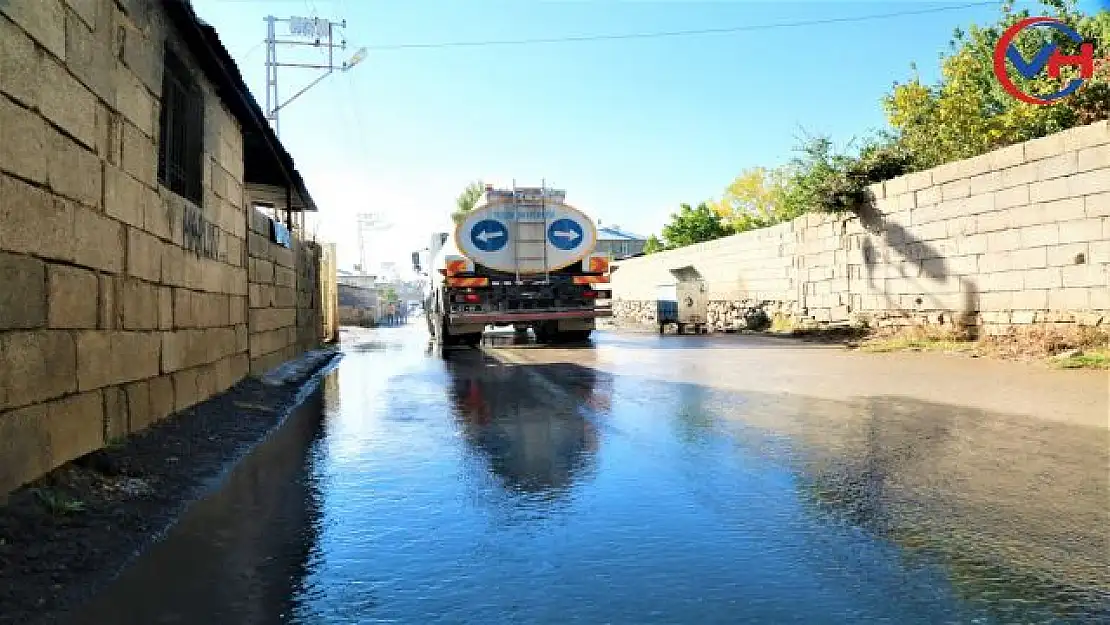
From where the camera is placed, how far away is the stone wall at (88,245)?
382 centimetres

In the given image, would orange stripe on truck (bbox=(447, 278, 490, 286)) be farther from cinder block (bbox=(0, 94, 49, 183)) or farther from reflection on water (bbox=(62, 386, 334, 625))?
cinder block (bbox=(0, 94, 49, 183))

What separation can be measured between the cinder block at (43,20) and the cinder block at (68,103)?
102 mm

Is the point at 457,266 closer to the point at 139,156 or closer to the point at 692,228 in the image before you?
the point at 139,156

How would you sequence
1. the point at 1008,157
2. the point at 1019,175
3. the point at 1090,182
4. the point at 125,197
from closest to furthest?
the point at 125,197
the point at 1090,182
the point at 1019,175
the point at 1008,157

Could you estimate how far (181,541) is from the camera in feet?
12.3

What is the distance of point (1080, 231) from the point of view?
11.1m

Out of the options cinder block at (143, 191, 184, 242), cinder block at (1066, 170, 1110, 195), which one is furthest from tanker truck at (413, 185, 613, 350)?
cinder block at (143, 191, 184, 242)

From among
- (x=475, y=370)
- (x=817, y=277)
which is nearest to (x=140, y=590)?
(x=475, y=370)

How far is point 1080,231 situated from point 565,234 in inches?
389

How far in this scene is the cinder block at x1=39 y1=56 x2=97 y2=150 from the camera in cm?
420

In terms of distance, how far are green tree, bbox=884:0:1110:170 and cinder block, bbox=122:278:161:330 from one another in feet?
47.6

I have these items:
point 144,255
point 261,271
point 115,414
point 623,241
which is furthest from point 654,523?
point 623,241

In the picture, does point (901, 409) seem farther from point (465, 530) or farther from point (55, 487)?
point (55, 487)

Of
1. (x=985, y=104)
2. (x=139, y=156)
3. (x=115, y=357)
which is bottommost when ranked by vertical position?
(x=115, y=357)
